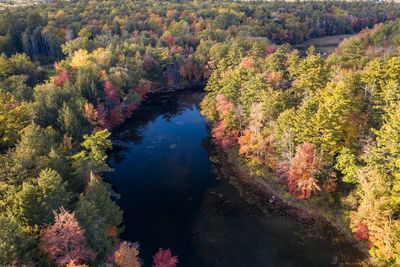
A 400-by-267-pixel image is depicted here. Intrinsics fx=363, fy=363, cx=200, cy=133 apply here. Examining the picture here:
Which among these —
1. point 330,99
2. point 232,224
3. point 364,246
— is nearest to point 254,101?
point 330,99

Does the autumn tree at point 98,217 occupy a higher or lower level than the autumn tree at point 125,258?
higher

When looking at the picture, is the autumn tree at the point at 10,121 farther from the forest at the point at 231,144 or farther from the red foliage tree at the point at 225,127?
the red foliage tree at the point at 225,127

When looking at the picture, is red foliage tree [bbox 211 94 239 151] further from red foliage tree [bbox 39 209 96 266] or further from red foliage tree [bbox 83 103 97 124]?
red foliage tree [bbox 39 209 96 266]

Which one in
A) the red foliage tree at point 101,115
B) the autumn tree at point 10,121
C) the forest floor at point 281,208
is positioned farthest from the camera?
the red foliage tree at point 101,115

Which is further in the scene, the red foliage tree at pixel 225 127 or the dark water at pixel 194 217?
the red foliage tree at pixel 225 127

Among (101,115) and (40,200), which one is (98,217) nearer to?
(40,200)

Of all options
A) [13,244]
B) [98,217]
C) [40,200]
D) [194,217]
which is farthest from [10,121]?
[194,217]

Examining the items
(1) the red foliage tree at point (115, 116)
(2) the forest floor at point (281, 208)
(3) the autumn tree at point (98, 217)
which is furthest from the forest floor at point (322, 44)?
(3) the autumn tree at point (98, 217)
